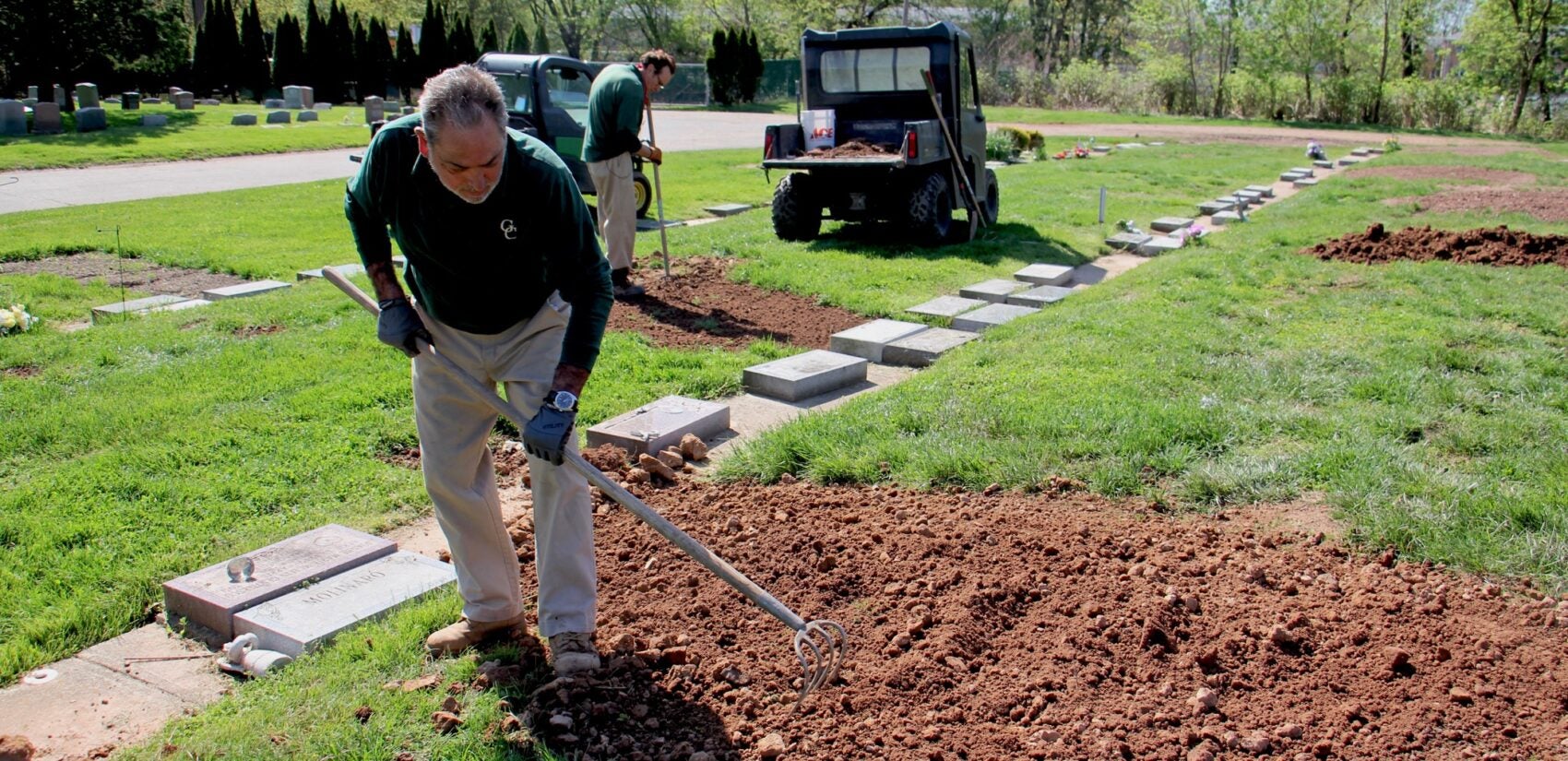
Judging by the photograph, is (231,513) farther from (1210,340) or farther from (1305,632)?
(1210,340)

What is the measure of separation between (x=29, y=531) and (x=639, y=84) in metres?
5.34

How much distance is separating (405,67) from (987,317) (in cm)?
3337

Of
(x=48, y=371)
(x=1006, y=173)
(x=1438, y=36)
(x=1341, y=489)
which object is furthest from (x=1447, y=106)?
(x=48, y=371)

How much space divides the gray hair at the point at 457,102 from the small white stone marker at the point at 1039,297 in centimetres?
639

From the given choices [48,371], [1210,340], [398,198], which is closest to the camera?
[398,198]

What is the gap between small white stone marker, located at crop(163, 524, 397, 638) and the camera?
3.69m

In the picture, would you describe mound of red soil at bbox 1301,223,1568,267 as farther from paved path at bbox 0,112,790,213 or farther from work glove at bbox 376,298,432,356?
paved path at bbox 0,112,790,213

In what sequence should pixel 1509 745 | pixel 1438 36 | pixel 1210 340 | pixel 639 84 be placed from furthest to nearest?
1. pixel 1438 36
2. pixel 639 84
3. pixel 1210 340
4. pixel 1509 745

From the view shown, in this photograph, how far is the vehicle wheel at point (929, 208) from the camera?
1095cm

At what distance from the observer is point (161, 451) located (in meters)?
5.11

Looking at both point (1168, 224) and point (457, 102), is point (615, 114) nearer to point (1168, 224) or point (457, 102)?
point (457, 102)

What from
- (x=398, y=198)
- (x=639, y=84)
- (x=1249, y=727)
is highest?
(x=639, y=84)

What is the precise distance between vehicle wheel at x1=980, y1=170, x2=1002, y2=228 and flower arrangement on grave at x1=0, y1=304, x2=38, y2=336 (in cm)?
885

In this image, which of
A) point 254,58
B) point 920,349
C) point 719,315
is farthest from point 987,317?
point 254,58
